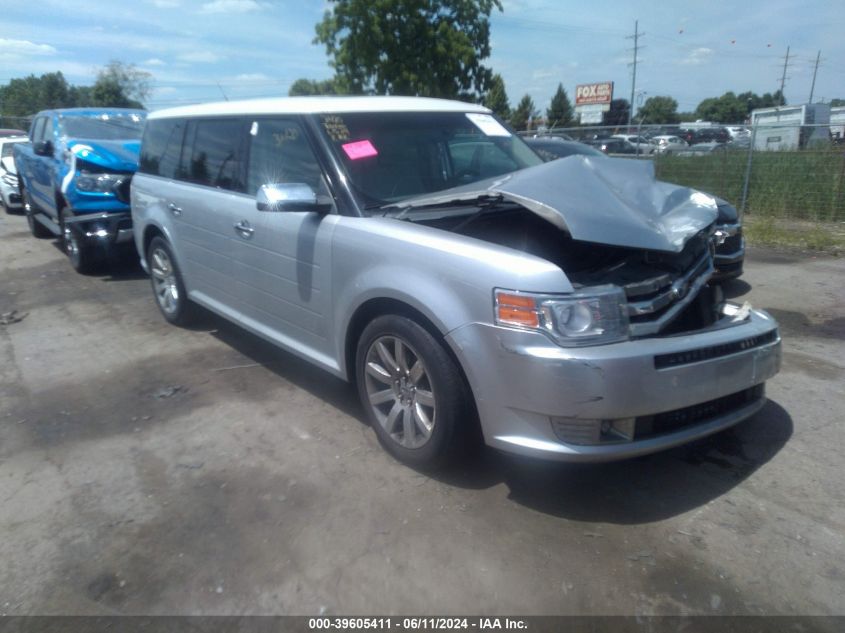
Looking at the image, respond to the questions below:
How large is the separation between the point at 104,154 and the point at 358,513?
692 centimetres

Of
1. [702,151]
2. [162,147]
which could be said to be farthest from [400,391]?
[702,151]

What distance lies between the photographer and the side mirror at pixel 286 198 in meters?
3.58

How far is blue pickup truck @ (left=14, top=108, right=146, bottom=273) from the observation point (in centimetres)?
795

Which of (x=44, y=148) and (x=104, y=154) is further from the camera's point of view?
(x=44, y=148)

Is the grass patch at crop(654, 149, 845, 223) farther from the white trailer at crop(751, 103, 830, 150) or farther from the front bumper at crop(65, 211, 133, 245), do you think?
the front bumper at crop(65, 211, 133, 245)

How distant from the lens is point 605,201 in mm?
3449

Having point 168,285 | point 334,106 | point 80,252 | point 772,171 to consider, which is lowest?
point 80,252

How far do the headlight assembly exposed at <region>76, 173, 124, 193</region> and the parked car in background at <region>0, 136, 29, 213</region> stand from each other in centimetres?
725

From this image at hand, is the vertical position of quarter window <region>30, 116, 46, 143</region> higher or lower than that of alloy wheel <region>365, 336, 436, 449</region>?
higher

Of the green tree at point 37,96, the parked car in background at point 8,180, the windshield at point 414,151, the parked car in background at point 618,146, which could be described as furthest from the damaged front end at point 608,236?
the green tree at point 37,96

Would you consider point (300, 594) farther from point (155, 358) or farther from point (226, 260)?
point (155, 358)

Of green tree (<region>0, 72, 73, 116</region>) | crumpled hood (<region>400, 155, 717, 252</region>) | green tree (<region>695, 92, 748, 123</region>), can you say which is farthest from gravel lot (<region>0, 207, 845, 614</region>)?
green tree (<region>695, 92, 748, 123</region>)

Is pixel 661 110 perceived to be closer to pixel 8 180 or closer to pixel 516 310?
pixel 8 180

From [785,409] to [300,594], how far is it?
318 centimetres
